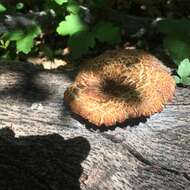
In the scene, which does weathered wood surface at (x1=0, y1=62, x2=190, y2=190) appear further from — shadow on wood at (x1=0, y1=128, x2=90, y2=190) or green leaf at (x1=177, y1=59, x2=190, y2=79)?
green leaf at (x1=177, y1=59, x2=190, y2=79)

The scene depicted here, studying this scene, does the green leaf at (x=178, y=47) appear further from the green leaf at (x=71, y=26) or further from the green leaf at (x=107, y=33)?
the green leaf at (x=71, y=26)

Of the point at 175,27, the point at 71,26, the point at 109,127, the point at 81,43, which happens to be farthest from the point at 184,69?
the point at 71,26

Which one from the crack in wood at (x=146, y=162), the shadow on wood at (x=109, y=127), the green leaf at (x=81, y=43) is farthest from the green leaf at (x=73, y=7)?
the crack in wood at (x=146, y=162)

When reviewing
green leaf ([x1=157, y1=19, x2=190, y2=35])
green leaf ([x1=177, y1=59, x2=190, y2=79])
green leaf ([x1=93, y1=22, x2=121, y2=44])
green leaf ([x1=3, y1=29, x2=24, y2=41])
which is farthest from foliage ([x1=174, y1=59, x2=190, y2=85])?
green leaf ([x1=3, y1=29, x2=24, y2=41])

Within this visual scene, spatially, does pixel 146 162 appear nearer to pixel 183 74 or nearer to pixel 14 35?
pixel 183 74

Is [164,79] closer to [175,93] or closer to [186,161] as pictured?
[175,93]

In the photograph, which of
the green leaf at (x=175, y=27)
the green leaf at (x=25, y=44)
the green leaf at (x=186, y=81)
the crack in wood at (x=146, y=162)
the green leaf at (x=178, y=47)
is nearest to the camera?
the crack in wood at (x=146, y=162)
